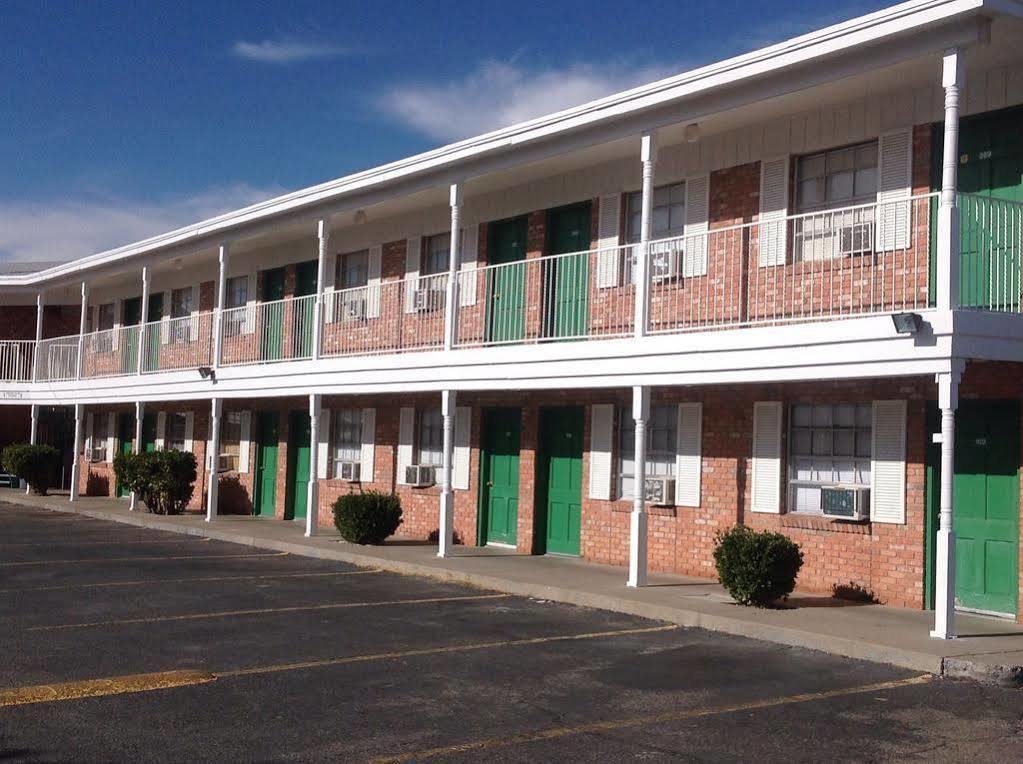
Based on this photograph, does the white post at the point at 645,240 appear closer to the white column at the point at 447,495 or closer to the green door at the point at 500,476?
the white column at the point at 447,495

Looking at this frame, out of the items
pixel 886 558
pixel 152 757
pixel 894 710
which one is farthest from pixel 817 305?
pixel 152 757

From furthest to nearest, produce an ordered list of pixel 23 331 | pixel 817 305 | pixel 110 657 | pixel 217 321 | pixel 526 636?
pixel 23 331, pixel 217 321, pixel 817 305, pixel 526 636, pixel 110 657

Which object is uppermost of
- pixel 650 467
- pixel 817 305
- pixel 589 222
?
pixel 589 222

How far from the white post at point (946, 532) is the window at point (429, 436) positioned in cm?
1029

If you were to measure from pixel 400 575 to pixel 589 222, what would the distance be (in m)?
5.68

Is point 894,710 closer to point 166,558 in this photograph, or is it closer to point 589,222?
point 589,222

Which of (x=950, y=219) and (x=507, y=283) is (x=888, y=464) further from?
(x=507, y=283)

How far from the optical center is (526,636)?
10805 mm

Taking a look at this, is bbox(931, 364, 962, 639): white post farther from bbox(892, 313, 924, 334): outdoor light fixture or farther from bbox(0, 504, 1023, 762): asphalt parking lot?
bbox(0, 504, 1023, 762): asphalt parking lot

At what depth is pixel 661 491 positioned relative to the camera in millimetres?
15336

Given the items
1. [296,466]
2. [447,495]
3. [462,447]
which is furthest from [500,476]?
[296,466]

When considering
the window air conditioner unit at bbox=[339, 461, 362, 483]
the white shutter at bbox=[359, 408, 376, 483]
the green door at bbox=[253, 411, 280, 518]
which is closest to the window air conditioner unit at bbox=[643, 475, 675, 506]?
the white shutter at bbox=[359, 408, 376, 483]

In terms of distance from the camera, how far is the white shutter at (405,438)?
794 inches

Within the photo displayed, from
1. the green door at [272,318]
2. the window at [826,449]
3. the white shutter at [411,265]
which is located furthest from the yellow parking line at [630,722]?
the green door at [272,318]
